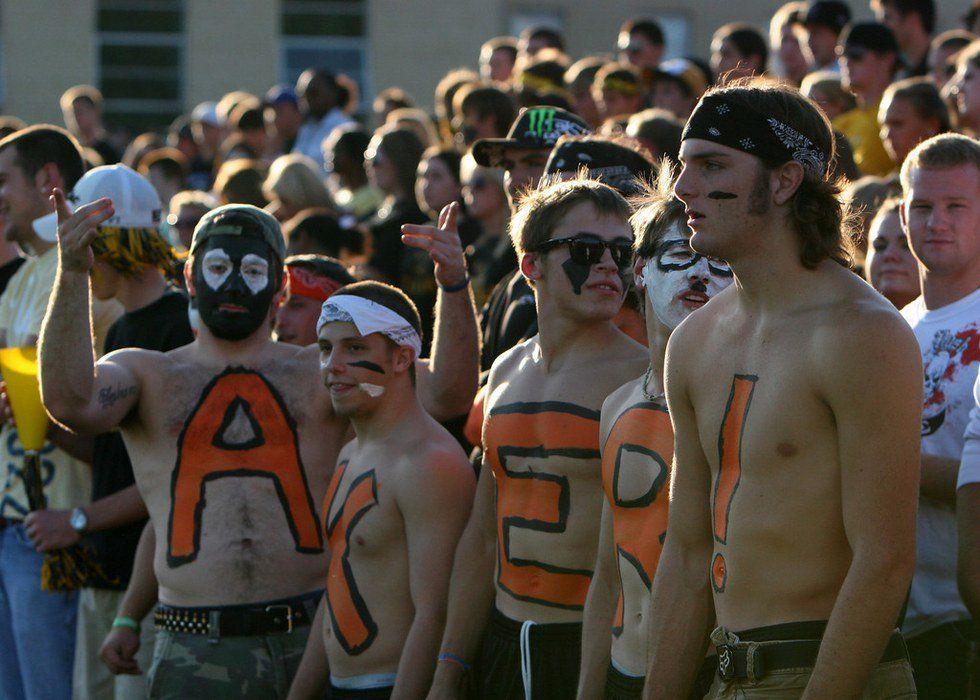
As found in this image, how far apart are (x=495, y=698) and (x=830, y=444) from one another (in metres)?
1.65

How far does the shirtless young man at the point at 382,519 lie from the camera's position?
462cm

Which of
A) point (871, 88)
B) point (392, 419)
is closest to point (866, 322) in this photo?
point (392, 419)

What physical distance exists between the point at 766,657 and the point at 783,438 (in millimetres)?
491

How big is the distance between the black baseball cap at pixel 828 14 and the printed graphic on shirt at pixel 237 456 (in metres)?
6.58

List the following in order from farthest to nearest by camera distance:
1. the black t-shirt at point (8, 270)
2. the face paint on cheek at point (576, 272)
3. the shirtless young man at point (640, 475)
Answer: the black t-shirt at point (8, 270), the face paint on cheek at point (576, 272), the shirtless young man at point (640, 475)

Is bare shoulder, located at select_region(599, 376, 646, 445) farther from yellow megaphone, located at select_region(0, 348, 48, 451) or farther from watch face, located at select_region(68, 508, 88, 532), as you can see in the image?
yellow megaphone, located at select_region(0, 348, 48, 451)

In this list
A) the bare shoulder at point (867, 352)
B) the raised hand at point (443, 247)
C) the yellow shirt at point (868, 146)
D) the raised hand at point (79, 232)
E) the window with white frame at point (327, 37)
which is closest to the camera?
the bare shoulder at point (867, 352)

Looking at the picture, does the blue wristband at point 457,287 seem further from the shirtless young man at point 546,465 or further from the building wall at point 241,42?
the building wall at point 241,42

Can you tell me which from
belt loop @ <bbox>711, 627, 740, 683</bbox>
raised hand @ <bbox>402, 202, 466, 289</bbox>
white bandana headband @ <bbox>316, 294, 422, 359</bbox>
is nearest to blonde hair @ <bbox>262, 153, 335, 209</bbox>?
white bandana headband @ <bbox>316, 294, 422, 359</bbox>

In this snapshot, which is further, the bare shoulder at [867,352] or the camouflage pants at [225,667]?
the camouflage pants at [225,667]

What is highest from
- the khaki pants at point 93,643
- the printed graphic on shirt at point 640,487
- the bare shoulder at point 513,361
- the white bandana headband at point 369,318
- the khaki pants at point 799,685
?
the white bandana headband at point 369,318

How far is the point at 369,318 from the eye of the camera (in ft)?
16.1

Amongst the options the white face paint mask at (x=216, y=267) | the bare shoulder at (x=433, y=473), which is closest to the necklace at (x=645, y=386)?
the bare shoulder at (x=433, y=473)

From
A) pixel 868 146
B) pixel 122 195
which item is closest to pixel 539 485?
pixel 122 195
